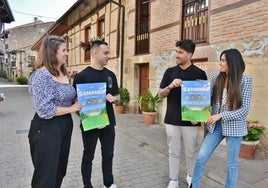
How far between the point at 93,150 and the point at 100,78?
0.85 m

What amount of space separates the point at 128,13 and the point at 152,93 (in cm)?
336

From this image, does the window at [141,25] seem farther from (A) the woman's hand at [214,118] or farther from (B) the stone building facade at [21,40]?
(B) the stone building facade at [21,40]

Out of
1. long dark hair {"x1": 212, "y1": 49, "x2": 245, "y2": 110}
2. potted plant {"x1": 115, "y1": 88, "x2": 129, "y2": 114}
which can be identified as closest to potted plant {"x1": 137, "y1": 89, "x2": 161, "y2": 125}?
potted plant {"x1": 115, "y1": 88, "x2": 129, "y2": 114}

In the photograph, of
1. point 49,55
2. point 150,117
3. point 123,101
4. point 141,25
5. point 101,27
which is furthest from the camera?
point 101,27

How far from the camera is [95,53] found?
8.89 ft

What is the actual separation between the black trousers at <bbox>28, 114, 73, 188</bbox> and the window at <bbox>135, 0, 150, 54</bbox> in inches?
247

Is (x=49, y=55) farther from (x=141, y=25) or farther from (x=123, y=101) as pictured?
(x=123, y=101)

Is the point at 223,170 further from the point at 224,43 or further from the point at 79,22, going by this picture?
the point at 79,22

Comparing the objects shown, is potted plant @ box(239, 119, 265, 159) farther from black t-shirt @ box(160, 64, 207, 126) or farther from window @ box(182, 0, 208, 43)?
window @ box(182, 0, 208, 43)

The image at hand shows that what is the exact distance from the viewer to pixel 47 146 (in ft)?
7.03

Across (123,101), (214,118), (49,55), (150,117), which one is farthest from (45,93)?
(123,101)

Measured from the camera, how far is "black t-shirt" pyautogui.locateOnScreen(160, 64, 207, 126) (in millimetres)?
2814

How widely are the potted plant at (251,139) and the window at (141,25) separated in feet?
15.6

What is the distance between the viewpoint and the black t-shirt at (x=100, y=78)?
267 centimetres
